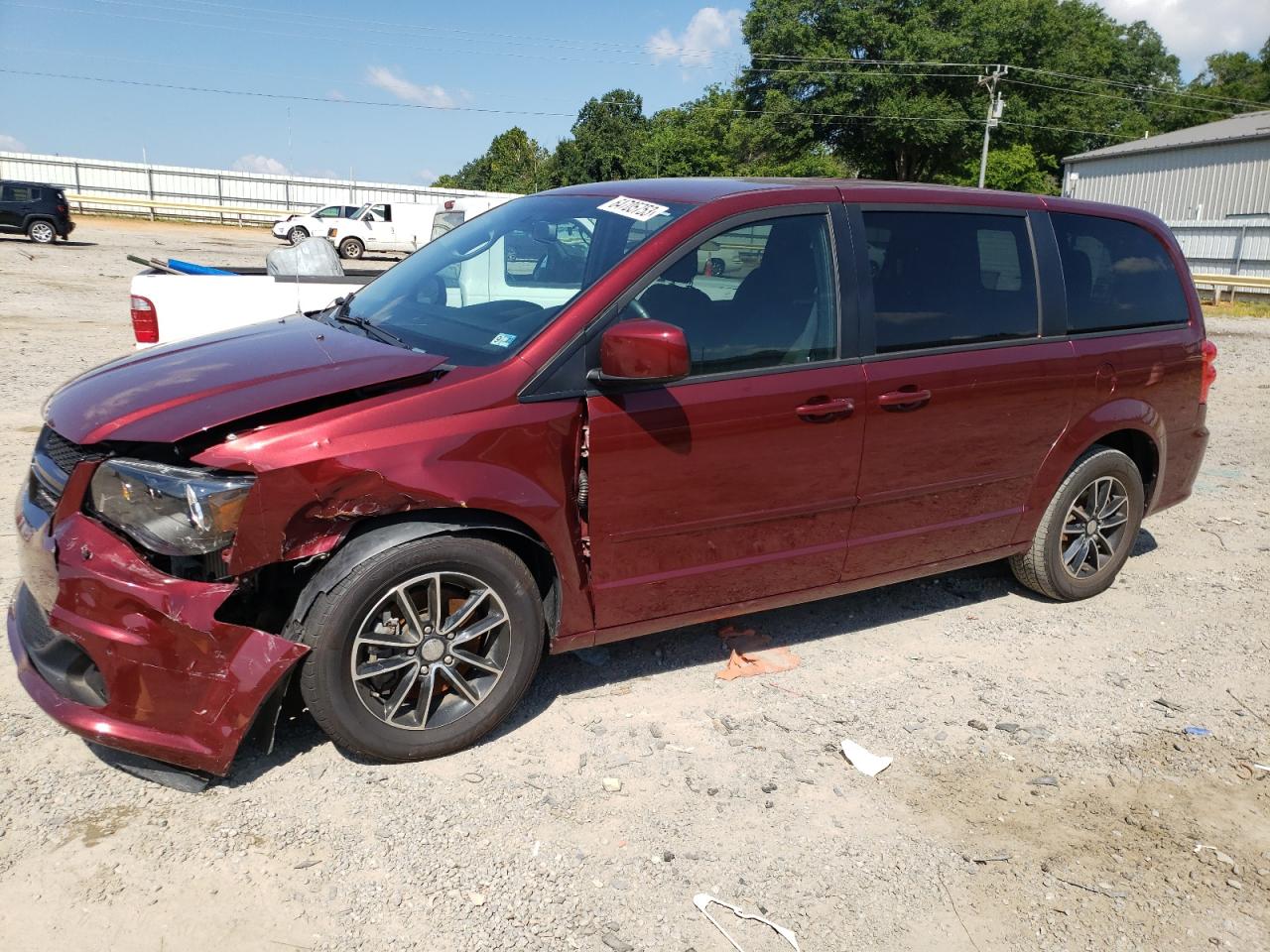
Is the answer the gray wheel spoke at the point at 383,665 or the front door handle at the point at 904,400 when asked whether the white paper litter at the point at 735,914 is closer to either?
the gray wheel spoke at the point at 383,665

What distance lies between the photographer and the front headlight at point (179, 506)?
2852 mm

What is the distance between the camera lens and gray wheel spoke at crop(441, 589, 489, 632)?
3291 mm

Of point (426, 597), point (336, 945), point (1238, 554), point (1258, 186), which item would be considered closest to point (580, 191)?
point (426, 597)

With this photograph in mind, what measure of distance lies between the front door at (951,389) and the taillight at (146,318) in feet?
14.6

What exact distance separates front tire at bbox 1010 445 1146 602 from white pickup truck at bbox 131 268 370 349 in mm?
4266

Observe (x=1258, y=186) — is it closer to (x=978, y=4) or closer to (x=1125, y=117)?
(x=978, y=4)

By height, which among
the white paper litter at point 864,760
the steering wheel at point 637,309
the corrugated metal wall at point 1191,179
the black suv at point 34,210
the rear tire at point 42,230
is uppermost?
the corrugated metal wall at point 1191,179

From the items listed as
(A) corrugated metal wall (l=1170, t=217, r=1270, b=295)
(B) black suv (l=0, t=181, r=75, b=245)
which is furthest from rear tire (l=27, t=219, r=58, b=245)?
(A) corrugated metal wall (l=1170, t=217, r=1270, b=295)

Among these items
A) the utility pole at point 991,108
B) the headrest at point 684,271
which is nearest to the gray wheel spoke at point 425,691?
the headrest at point 684,271

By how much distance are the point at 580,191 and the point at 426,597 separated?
2006 mm

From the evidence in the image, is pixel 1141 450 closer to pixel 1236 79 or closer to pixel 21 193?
pixel 21 193

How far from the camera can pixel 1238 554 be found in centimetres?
594

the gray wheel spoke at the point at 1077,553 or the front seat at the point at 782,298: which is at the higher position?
the front seat at the point at 782,298

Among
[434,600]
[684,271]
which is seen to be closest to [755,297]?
[684,271]
